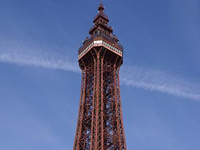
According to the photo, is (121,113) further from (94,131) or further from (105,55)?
(105,55)

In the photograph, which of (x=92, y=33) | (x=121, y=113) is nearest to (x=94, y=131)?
(x=121, y=113)

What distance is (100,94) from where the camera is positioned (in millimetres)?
69625

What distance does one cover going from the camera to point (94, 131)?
63844 mm

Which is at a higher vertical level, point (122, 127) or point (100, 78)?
point (100, 78)

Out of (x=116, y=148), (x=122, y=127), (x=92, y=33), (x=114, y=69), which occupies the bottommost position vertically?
(x=116, y=148)

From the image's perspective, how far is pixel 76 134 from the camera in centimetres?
6756

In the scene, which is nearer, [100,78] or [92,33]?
[100,78]

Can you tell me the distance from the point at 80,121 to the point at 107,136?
7.26m

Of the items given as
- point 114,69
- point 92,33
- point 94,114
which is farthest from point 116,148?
point 92,33

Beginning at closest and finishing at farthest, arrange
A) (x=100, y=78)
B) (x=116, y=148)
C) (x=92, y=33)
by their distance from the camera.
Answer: (x=116, y=148), (x=100, y=78), (x=92, y=33)

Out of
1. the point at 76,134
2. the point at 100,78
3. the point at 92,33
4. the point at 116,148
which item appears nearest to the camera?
the point at 116,148

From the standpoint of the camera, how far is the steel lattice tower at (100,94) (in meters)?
64.2

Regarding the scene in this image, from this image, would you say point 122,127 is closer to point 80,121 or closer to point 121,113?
point 121,113

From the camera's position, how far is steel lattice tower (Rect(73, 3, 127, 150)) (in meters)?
64.2
